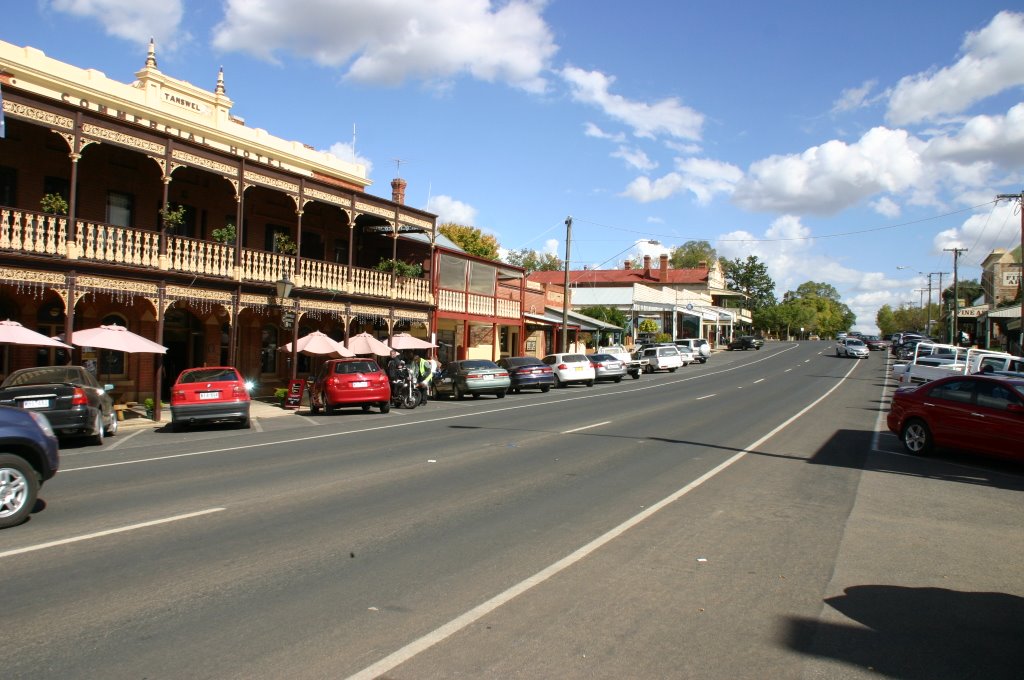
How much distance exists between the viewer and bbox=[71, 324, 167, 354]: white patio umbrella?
17.9 metres

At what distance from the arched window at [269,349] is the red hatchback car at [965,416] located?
2077 centimetres

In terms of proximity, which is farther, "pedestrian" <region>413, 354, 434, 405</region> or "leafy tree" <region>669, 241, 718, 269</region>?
"leafy tree" <region>669, 241, 718, 269</region>

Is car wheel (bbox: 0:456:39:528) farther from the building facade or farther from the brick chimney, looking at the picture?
the brick chimney

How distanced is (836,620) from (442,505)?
183 inches

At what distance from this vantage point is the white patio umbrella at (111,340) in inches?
704

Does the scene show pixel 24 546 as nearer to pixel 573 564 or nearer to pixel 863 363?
pixel 573 564

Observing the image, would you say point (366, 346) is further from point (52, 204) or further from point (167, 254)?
point (52, 204)

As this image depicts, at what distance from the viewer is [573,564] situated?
6.43 metres

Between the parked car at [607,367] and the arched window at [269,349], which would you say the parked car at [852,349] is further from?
the arched window at [269,349]

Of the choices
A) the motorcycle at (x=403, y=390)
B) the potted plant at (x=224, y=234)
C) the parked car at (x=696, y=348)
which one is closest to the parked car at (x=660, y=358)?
the parked car at (x=696, y=348)

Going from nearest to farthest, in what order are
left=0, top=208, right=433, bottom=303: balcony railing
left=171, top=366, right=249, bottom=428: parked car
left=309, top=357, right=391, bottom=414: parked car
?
left=171, top=366, right=249, bottom=428: parked car, left=0, top=208, right=433, bottom=303: balcony railing, left=309, top=357, right=391, bottom=414: parked car

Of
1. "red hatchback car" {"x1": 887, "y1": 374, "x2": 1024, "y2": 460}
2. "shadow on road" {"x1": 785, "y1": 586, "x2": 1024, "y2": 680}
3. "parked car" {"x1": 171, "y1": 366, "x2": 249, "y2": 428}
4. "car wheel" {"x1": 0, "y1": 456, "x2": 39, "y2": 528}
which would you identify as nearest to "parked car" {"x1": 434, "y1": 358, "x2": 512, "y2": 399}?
"parked car" {"x1": 171, "y1": 366, "x2": 249, "y2": 428}

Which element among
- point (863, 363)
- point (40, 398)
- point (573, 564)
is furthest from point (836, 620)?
point (863, 363)

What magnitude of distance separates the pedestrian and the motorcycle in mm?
705
